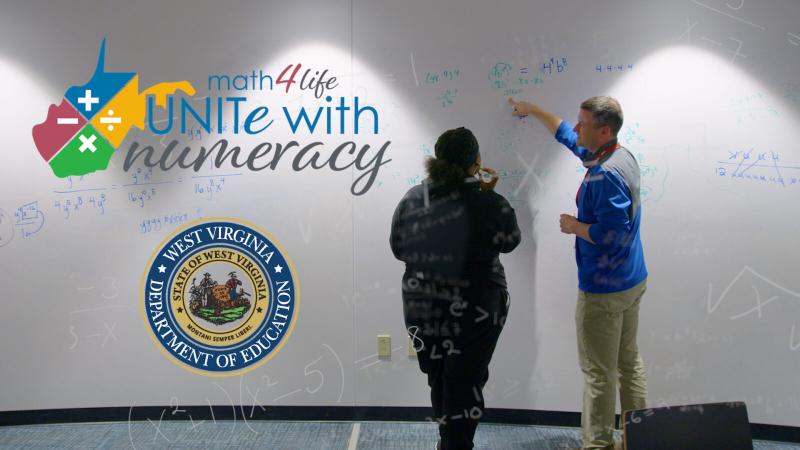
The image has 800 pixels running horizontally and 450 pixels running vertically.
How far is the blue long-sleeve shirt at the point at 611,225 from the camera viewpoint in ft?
6.94

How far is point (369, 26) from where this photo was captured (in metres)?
2.66

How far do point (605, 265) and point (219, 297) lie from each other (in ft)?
5.63

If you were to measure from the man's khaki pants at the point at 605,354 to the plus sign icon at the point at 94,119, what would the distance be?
199 cm

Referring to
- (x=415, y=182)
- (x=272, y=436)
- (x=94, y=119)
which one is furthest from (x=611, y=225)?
(x=94, y=119)

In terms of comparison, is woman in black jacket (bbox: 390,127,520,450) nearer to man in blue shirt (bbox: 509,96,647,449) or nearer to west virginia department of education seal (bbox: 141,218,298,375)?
man in blue shirt (bbox: 509,96,647,449)

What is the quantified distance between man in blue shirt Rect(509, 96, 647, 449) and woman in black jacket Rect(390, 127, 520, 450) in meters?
0.34

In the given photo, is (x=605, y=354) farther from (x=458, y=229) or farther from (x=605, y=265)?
(x=458, y=229)

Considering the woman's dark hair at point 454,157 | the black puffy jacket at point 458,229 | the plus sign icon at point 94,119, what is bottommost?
the black puffy jacket at point 458,229

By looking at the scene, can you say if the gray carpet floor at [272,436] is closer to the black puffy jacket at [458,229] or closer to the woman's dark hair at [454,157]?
the black puffy jacket at [458,229]

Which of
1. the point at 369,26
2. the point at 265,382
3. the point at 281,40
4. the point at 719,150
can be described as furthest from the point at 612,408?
the point at 281,40

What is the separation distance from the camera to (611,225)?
2115 mm

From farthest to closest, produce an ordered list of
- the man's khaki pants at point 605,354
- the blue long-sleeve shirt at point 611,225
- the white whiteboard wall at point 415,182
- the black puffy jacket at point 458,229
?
the white whiteboard wall at point 415,182 → the man's khaki pants at point 605,354 → the blue long-sleeve shirt at point 611,225 → the black puffy jacket at point 458,229

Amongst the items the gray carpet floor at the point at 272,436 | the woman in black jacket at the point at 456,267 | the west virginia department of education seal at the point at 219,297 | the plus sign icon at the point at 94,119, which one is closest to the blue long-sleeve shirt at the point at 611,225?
the woman in black jacket at the point at 456,267

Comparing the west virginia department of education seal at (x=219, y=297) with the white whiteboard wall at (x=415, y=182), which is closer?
the white whiteboard wall at (x=415, y=182)
